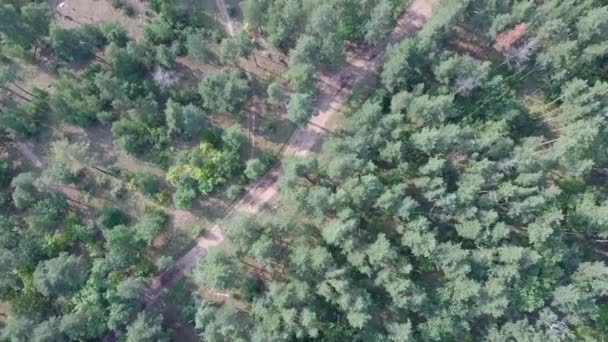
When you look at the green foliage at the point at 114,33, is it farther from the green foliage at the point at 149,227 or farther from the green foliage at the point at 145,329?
the green foliage at the point at 145,329

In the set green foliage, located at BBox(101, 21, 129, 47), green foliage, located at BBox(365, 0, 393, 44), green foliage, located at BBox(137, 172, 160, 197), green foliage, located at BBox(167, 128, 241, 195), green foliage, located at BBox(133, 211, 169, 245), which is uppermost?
green foliage, located at BBox(365, 0, 393, 44)

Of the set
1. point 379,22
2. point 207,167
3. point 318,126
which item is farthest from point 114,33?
point 379,22

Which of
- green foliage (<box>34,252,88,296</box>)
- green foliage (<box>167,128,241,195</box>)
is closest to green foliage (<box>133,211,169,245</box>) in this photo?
green foliage (<box>167,128,241,195</box>)

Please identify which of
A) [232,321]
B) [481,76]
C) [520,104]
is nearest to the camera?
[232,321]

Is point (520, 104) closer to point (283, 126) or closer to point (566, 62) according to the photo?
point (566, 62)

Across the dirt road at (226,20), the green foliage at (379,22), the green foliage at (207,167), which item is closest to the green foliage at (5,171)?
the green foliage at (207,167)

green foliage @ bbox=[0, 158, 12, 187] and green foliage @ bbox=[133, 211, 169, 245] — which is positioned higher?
green foliage @ bbox=[133, 211, 169, 245]

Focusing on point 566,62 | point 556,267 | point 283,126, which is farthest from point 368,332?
point 566,62

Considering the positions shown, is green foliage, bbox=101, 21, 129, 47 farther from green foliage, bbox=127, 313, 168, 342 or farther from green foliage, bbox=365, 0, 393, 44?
green foliage, bbox=127, 313, 168, 342
